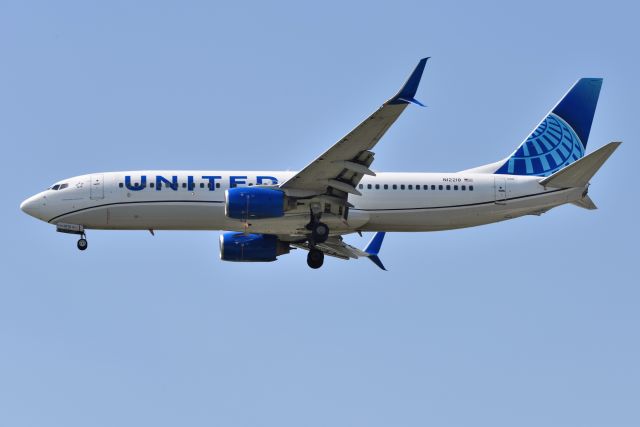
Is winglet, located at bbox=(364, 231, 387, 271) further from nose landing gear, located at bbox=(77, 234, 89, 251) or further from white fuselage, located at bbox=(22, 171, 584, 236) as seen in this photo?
nose landing gear, located at bbox=(77, 234, 89, 251)

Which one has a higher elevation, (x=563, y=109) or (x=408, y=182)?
(x=563, y=109)

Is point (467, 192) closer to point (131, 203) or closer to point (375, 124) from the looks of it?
point (375, 124)

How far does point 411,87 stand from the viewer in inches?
1897

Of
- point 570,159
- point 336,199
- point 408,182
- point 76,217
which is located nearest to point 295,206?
point 336,199

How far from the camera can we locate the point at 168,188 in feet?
186

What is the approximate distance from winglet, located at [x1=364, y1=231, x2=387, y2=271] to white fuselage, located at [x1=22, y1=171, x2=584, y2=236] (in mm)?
4387

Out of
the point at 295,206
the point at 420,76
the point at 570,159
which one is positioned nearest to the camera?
the point at 420,76

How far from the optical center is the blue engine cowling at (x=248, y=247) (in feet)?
200

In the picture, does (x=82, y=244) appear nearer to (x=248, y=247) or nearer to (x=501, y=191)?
(x=248, y=247)

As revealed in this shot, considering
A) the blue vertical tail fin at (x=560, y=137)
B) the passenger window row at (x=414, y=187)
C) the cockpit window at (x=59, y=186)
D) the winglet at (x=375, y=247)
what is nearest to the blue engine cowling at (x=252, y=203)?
the passenger window row at (x=414, y=187)

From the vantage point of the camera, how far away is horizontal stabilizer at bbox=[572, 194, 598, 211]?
190 feet

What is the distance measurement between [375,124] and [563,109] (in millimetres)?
16443

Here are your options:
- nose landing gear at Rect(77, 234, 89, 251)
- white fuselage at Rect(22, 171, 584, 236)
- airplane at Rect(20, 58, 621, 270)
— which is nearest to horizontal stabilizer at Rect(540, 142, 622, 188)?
airplane at Rect(20, 58, 621, 270)

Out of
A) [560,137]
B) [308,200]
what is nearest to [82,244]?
[308,200]
